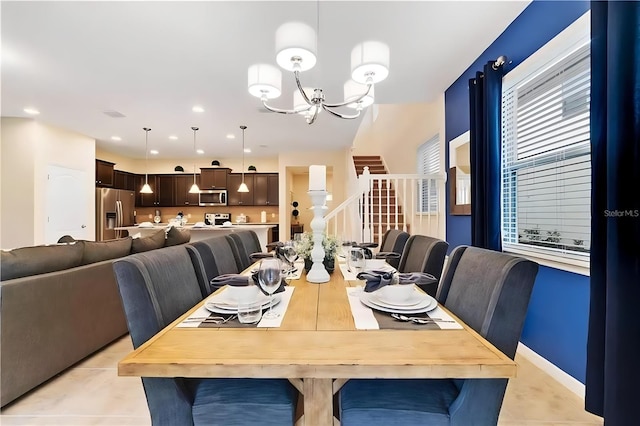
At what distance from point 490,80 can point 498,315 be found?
2453 millimetres

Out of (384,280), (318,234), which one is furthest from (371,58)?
(384,280)

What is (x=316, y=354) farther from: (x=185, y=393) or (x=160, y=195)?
(x=160, y=195)

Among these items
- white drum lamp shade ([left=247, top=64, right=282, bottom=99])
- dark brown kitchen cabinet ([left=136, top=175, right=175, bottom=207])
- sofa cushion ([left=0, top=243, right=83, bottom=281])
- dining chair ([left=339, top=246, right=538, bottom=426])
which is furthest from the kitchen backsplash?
dining chair ([left=339, top=246, right=538, bottom=426])

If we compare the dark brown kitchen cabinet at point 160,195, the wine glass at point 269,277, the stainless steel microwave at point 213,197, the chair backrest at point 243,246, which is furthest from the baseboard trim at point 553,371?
the dark brown kitchen cabinet at point 160,195

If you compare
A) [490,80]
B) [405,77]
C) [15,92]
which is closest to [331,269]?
[490,80]

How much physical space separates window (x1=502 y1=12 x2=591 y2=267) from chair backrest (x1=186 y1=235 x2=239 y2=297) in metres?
2.27

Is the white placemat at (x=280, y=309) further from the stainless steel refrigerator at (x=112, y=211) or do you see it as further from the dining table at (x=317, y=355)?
the stainless steel refrigerator at (x=112, y=211)

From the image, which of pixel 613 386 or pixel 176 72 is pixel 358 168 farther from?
pixel 613 386

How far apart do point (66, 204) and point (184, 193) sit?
10.0 feet

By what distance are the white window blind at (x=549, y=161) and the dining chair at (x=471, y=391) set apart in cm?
129

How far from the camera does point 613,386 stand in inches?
55.6

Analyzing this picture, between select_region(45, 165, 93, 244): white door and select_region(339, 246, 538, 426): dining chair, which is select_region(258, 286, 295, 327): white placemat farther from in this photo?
select_region(45, 165, 93, 244): white door

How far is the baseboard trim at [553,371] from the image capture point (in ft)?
6.56

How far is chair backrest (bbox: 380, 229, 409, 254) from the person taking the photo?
8.73 ft
